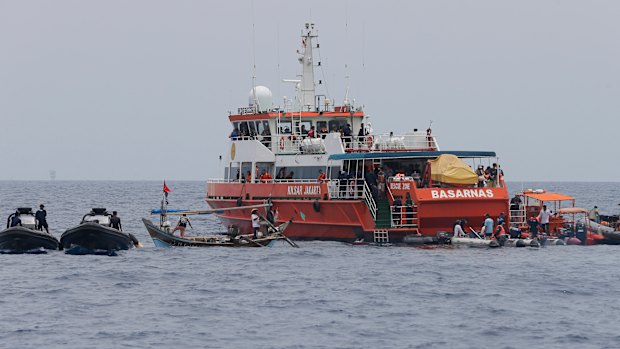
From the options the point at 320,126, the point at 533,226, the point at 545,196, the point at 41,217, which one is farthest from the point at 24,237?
the point at 545,196

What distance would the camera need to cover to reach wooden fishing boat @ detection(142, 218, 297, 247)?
43.4 metres

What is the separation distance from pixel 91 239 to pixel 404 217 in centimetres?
1220

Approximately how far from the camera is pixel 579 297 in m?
31.4

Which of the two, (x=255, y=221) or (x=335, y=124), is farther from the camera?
(x=335, y=124)

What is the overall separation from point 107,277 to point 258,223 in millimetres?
10263

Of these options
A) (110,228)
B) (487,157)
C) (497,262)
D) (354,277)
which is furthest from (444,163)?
(110,228)

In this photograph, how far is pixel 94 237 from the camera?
41406 millimetres

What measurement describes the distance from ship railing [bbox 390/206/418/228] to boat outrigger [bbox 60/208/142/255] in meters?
10.6

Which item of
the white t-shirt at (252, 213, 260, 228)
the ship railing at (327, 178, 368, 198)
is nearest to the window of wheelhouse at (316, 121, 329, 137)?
the ship railing at (327, 178, 368, 198)

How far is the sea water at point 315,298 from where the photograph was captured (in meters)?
25.5

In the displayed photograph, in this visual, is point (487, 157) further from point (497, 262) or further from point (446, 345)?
point (446, 345)

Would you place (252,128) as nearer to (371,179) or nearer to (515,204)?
(371,179)

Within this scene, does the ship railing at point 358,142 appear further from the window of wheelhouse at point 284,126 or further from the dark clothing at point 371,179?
the dark clothing at point 371,179

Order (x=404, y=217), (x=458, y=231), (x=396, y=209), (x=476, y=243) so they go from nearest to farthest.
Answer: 1. (x=476, y=243)
2. (x=458, y=231)
3. (x=404, y=217)
4. (x=396, y=209)
